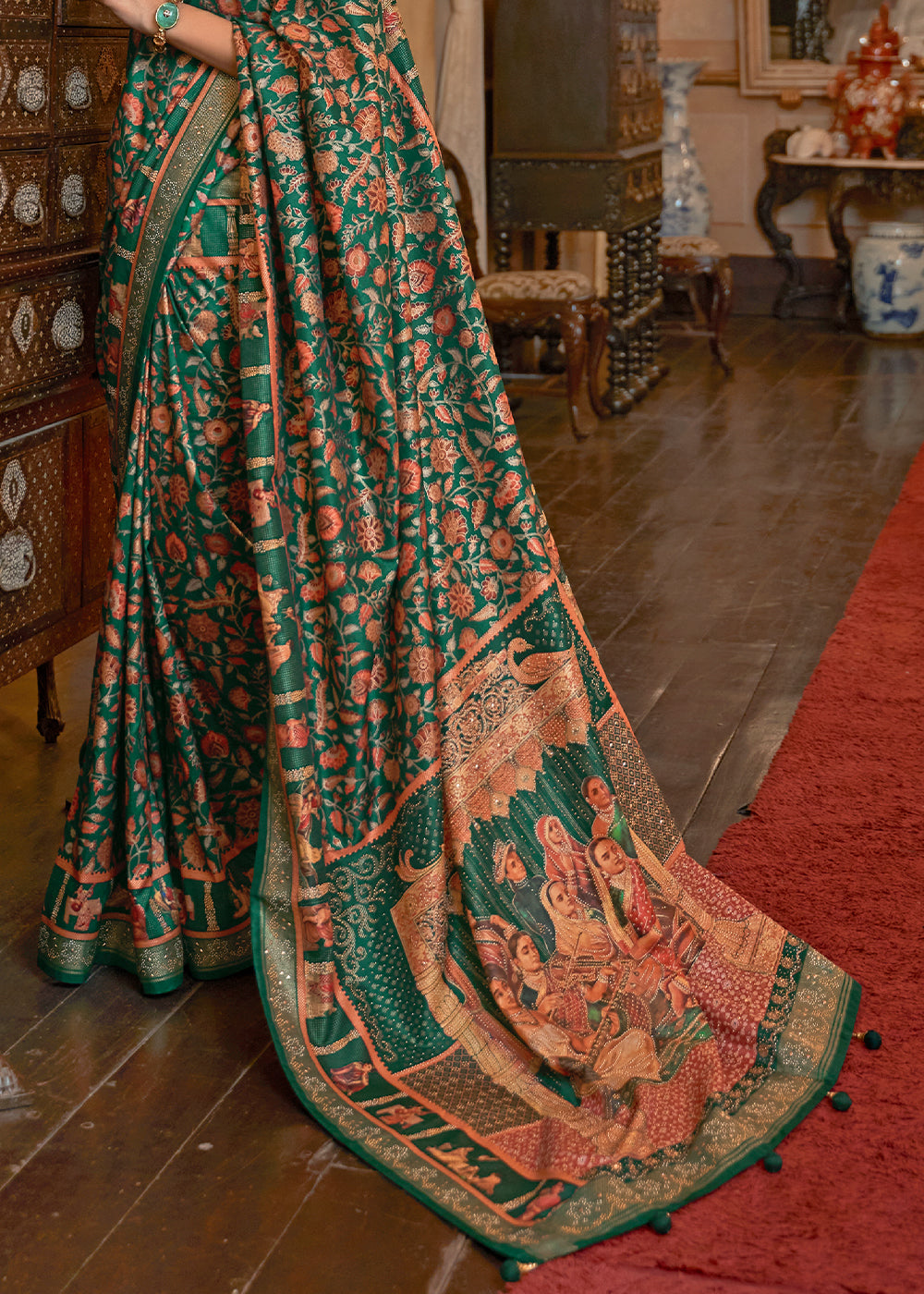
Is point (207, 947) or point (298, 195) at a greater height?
point (298, 195)

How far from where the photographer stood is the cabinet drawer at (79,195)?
2.34 meters

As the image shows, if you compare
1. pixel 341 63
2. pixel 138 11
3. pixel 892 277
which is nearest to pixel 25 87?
pixel 138 11

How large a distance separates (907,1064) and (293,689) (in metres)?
0.94

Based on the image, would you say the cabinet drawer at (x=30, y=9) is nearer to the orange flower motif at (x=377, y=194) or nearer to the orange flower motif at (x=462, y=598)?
the orange flower motif at (x=377, y=194)

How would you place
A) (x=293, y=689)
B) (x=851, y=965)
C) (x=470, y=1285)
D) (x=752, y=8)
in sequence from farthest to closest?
(x=752, y=8)
(x=851, y=965)
(x=293, y=689)
(x=470, y=1285)

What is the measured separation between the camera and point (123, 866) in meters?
2.12

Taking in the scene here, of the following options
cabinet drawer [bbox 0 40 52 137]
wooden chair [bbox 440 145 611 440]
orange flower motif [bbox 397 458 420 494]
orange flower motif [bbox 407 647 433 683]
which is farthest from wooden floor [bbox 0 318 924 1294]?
cabinet drawer [bbox 0 40 52 137]

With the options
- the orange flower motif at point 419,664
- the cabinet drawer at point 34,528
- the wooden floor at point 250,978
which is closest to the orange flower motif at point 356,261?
the orange flower motif at point 419,664

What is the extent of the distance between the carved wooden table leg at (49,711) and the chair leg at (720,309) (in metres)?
4.40

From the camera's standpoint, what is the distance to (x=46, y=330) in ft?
7.82

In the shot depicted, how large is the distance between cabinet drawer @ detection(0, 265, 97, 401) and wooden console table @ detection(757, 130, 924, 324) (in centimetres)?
584

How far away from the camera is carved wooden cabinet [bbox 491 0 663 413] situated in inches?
212

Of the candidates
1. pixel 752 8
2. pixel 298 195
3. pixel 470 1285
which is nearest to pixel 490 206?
pixel 752 8

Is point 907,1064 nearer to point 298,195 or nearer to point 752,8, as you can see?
point 298,195
